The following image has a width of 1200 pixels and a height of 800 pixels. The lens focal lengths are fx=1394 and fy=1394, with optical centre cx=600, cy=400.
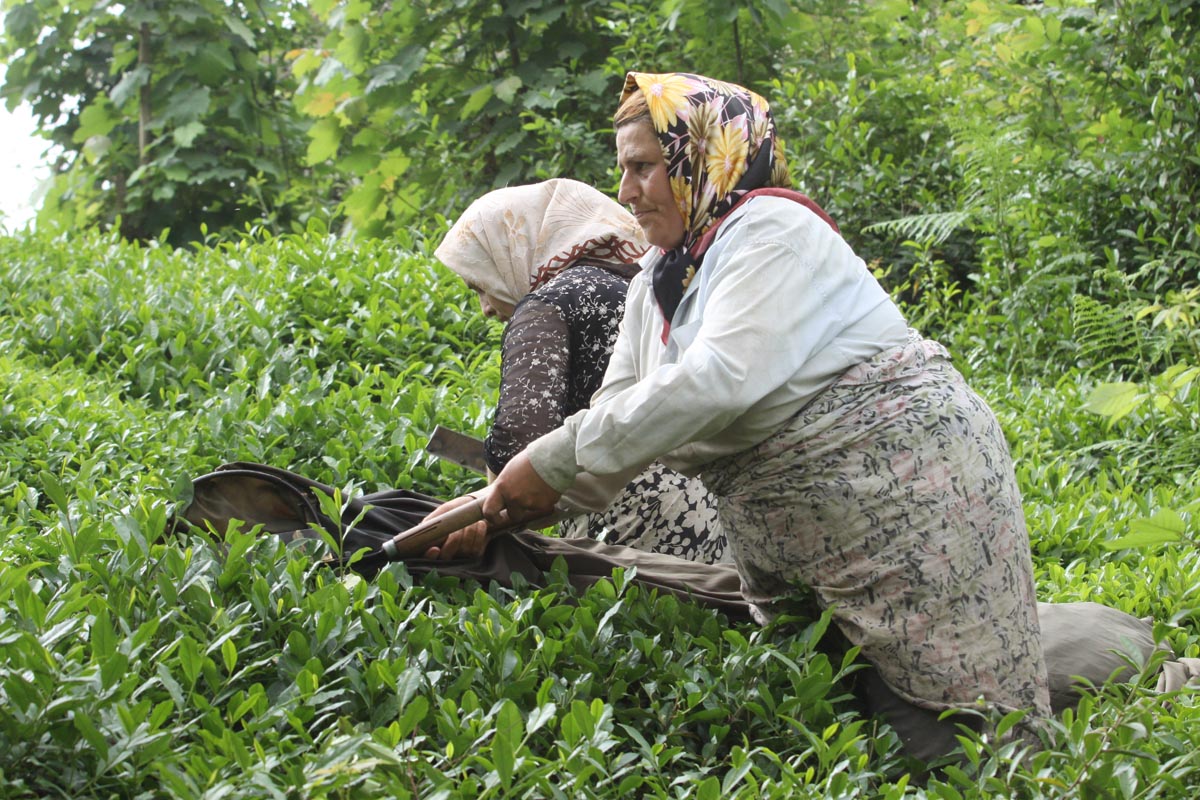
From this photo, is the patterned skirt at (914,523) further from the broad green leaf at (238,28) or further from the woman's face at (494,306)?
the broad green leaf at (238,28)

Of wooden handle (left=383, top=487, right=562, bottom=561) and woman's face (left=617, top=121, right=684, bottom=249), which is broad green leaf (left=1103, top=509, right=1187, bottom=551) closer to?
woman's face (left=617, top=121, right=684, bottom=249)

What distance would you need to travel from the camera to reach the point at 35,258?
7.56 metres

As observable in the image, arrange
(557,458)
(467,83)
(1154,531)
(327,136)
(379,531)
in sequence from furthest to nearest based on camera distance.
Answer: (327,136), (467,83), (379,531), (557,458), (1154,531)

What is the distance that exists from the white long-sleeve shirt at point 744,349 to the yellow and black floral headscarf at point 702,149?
9cm

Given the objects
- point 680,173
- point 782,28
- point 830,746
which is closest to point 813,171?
point 782,28

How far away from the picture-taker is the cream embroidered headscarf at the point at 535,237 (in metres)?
4.16

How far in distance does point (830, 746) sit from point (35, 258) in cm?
609

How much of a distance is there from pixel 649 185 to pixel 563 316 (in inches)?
32.8

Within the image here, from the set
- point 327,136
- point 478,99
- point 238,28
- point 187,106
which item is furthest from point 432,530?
point 238,28

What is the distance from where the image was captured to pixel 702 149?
305cm

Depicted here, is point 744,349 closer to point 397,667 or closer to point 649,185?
point 649,185

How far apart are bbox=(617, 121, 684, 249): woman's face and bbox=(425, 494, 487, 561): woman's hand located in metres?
0.77

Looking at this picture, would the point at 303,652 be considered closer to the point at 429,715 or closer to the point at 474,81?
the point at 429,715

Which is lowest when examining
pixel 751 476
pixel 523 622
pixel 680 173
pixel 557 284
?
pixel 523 622
